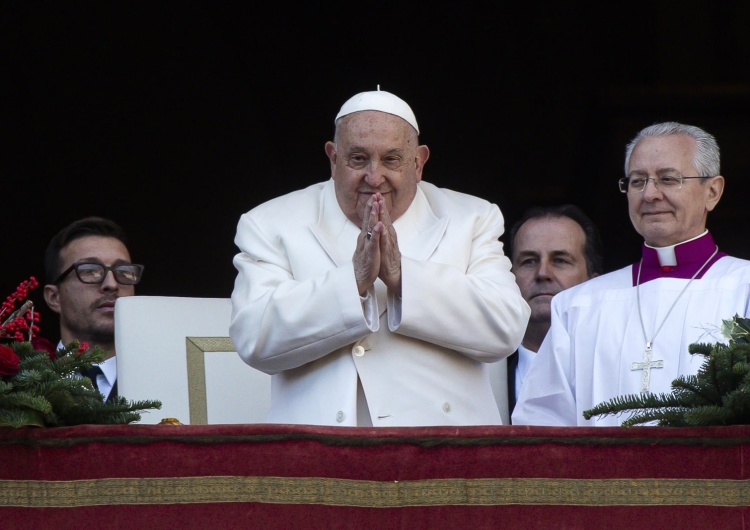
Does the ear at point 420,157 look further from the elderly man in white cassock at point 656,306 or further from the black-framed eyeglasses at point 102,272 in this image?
the black-framed eyeglasses at point 102,272

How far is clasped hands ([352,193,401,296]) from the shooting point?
3.58 meters

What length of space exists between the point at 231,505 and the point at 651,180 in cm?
195

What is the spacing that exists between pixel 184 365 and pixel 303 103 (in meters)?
2.53

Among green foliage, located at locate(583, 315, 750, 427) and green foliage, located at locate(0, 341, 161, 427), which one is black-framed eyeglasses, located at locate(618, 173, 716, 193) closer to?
green foliage, located at locate(583, 315, 750, 427)

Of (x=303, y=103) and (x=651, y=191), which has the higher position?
(x=303, y=103)

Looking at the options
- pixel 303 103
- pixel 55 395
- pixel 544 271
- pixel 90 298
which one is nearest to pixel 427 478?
pixel 55 395

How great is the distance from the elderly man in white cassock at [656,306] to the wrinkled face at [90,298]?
1.62 meters

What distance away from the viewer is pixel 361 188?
12.7 feet

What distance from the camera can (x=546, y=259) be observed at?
531 cm

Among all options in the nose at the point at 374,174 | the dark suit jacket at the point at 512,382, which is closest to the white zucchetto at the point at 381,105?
the nose at the point at 374,174

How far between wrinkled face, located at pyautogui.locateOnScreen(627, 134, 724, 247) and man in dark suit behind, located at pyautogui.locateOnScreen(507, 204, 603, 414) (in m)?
0.90

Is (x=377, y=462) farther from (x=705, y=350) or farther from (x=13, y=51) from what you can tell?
(x=13, y=51)

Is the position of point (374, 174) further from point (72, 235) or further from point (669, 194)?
point (72, 235)

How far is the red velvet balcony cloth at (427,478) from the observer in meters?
2.80
